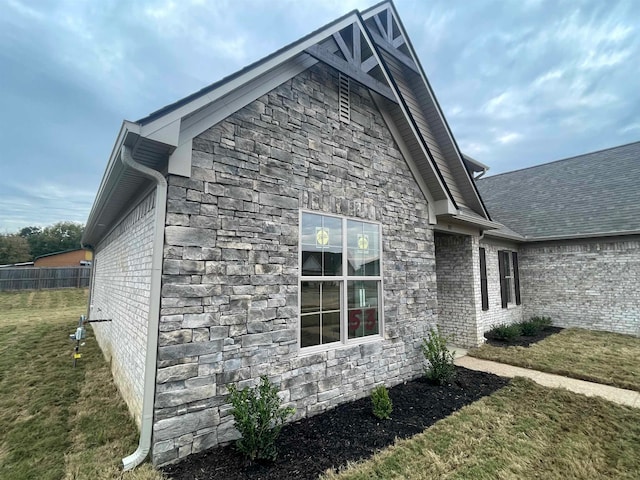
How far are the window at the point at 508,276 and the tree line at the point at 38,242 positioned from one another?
155ft

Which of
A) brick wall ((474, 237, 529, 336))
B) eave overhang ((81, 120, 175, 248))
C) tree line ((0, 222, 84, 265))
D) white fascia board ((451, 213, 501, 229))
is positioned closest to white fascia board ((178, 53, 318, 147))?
eave overhang ((81, 120, 175, 248))

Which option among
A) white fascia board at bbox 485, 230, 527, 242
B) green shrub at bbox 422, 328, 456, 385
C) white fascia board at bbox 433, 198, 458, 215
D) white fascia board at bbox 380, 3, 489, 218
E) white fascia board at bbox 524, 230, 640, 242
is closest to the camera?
green shrub at bbox 422, 328, 456, 385

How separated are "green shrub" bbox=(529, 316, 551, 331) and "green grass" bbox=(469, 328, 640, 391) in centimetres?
91

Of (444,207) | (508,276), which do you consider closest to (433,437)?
(444,207)

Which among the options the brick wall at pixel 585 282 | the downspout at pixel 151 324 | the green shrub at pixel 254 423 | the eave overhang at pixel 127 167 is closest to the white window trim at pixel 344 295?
the green shrub at pixel 254 423

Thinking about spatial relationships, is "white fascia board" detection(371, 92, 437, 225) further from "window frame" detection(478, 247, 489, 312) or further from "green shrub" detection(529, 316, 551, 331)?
"green shrub" detection(529, 316, 551, 331)

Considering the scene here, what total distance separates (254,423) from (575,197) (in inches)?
A: 557

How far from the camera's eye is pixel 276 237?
3.74m

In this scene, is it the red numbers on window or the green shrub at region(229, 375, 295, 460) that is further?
the red numbers on window

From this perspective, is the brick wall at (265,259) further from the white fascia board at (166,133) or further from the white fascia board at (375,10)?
the white fascia board at (375,10)

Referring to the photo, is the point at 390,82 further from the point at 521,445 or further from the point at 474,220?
the point at 521,445

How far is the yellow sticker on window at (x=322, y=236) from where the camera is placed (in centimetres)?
425

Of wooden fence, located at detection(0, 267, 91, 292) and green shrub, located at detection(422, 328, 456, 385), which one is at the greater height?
wooden fence, located at detection(0, 267, 91, 292)

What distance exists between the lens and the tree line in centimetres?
3628
